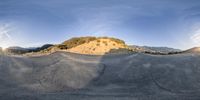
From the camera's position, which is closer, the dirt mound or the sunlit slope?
the sunlit slope

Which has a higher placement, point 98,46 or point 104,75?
point 98,46

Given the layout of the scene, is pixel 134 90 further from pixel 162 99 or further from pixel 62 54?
pixel 62 54

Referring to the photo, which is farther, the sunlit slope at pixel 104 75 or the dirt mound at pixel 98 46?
the dirt mound at pixel 98 46

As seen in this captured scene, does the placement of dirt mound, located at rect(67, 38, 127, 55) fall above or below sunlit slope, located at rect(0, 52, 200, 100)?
above

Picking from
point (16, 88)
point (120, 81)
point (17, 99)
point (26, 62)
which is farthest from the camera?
point (26, 62)

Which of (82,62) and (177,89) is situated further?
(82,62)

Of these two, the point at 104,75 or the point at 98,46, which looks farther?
the point at 98,46

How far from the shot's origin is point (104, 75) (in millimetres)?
19734

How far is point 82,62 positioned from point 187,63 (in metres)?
5.51

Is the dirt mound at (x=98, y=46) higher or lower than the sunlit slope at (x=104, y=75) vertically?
higher

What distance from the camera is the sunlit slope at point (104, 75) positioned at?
18.0 meters

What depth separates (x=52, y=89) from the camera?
59.7 feet

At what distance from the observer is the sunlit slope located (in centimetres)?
1800

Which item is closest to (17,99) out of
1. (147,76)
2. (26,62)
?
(26,62)
